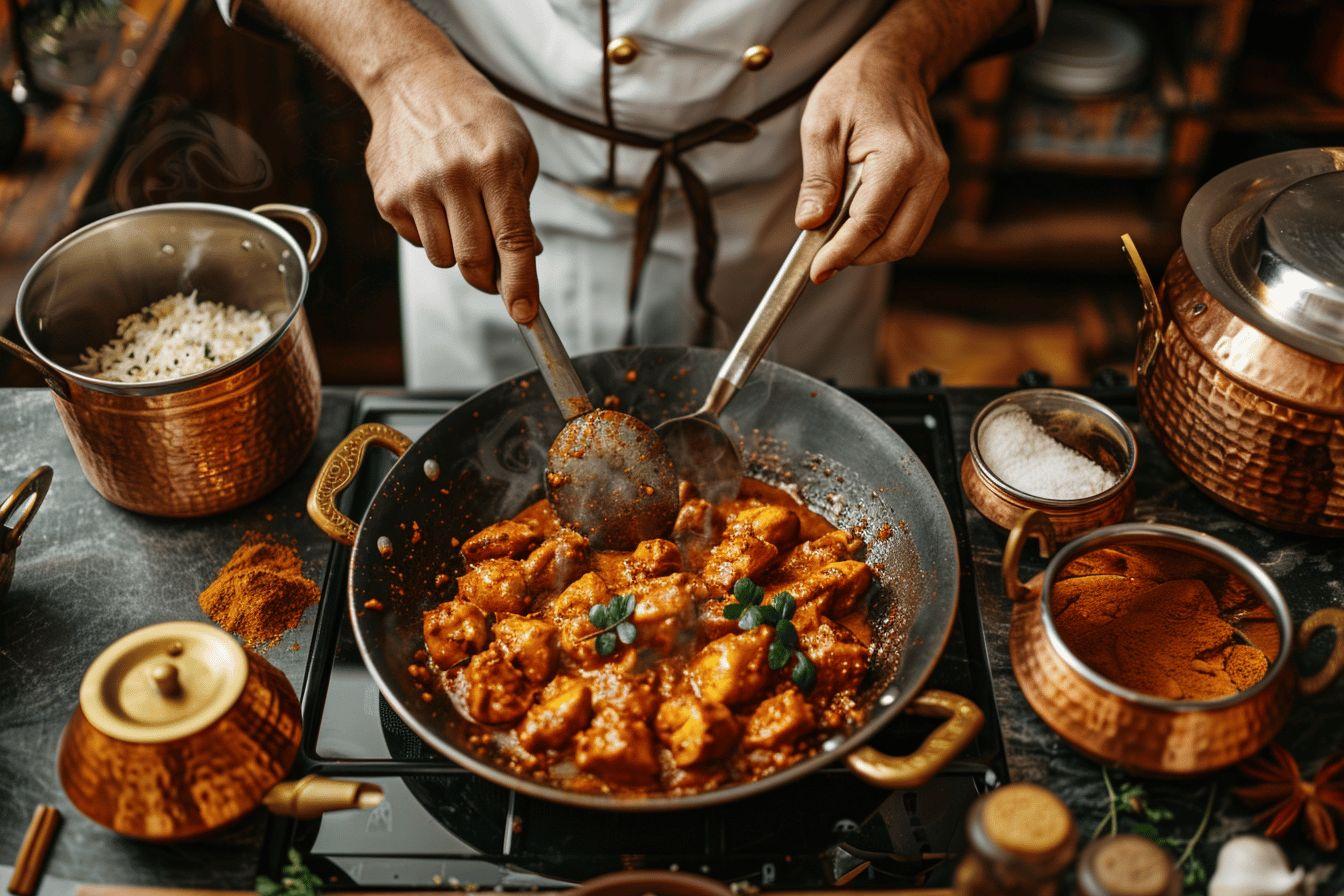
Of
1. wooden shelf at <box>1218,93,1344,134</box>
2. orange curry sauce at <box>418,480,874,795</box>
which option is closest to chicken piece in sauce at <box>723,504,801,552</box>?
orange curry sauce at <box>418,480,874,795</box>

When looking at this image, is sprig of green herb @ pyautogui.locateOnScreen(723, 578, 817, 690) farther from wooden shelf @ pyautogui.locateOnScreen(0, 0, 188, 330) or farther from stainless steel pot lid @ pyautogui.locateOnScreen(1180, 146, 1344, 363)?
wooden shelf @ pyautogui.locateOnScreen(0, 0, 188, 330)

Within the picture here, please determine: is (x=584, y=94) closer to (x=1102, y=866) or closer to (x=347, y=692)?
(x=347, y=692)

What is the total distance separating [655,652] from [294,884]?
61cm

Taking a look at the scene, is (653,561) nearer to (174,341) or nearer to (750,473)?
(750,473)

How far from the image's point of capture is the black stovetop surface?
1533 mm

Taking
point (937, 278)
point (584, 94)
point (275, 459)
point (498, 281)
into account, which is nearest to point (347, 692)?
point (275, 459)

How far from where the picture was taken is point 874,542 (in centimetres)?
195

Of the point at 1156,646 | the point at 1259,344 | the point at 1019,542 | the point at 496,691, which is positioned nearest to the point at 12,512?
the point at 496,691

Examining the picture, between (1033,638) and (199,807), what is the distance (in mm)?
1171

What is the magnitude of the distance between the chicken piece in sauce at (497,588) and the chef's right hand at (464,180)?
42 centimetres

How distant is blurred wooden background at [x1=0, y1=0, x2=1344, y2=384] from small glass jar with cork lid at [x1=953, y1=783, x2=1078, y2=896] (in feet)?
8.62

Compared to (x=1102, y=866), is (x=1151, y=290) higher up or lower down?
higher up

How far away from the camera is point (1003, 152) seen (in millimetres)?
3863

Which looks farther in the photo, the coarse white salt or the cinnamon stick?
the coarse white salt
